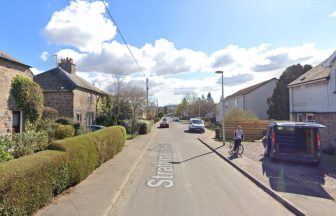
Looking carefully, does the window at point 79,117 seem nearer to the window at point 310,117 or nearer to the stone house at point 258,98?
the window at point 310,117

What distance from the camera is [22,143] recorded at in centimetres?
1261

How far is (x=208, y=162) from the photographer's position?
16672 mm

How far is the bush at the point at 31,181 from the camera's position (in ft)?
19.9

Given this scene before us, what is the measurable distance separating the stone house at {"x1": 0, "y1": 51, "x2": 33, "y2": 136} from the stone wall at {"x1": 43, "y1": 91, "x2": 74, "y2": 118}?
11551 millimetres

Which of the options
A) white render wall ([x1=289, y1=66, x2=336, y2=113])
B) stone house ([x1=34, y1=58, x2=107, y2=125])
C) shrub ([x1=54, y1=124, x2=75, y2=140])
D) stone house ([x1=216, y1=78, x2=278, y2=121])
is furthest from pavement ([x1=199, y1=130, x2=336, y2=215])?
stone house ([x1=216, y1=78, x2=278, y2=121])

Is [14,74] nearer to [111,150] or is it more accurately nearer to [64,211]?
[111,150]

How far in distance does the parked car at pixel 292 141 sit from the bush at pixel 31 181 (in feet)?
32.5

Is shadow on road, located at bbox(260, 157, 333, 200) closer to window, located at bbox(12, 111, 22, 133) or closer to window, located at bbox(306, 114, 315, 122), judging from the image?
window, located at bbox(306, 114, 315, 122)

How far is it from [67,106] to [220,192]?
23.1m

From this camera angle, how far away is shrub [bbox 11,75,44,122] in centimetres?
1825

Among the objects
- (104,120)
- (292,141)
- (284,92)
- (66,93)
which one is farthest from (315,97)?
(104,120)

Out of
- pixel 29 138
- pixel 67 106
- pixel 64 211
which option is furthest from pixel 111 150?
pixel 67 106

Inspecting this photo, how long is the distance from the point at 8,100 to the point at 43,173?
11.5 meters

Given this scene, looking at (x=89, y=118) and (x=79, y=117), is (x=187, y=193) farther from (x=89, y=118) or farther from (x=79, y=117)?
(x=89, y=118)
